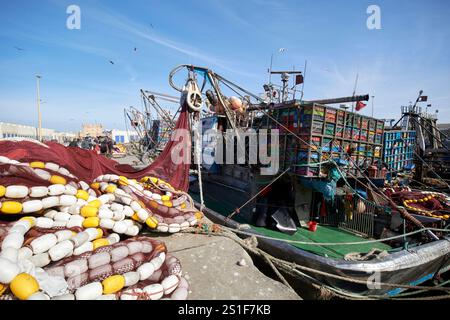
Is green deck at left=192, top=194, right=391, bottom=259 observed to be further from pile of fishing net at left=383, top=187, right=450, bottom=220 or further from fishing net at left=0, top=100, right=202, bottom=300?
fishing net at left=0, top=100, right=202, bottom=300

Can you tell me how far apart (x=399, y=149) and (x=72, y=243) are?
1595 cm

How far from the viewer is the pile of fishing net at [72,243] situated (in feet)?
7.22

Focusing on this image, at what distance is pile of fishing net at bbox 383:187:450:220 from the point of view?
7168mm

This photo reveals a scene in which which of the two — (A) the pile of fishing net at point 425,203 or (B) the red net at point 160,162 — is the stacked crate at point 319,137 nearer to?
(A) the pile of fishing net at point 425,203

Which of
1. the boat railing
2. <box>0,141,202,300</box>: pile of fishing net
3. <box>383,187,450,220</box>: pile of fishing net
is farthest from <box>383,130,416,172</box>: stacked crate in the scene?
<box>0,141,202,300</box>: pile of fishing net

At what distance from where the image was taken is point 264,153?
8023mm

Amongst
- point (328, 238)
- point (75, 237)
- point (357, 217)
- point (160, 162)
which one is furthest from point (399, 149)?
point (75, 237)

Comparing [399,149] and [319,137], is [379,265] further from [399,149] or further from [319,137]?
[399,149]

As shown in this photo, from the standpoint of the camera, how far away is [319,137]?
7.04 m

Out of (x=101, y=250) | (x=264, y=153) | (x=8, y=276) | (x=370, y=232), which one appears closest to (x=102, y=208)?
(x=101, y=250)

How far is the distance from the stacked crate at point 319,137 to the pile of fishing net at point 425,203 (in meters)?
1.68

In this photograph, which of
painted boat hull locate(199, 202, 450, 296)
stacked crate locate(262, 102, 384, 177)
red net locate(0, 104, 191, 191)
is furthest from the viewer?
stacked crate locate(262, 102, 384, 177)

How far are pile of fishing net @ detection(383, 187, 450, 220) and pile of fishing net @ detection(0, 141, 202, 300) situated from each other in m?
8.01
